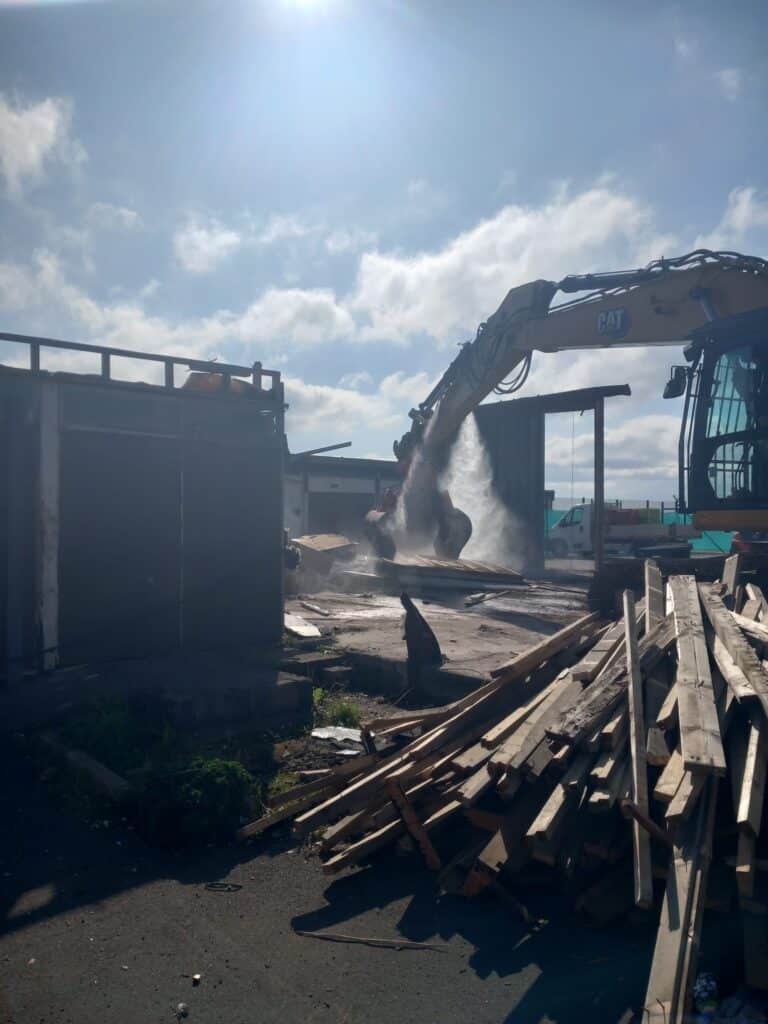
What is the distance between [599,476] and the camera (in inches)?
728

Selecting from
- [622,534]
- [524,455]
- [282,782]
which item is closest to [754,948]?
[282,782]

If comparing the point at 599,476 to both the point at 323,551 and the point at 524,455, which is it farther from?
the point at 323,551

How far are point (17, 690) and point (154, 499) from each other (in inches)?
99.7

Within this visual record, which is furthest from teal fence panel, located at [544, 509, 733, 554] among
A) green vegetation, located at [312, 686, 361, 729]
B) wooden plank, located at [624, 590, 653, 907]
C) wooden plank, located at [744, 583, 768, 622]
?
wooden plank, located at [624, 590, 653, 907]

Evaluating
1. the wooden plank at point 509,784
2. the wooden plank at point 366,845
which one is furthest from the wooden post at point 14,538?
the wooden plank at point 509,784

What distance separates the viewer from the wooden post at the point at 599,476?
17078 mm

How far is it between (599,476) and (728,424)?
9.87 metres

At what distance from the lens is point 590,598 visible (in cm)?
1106

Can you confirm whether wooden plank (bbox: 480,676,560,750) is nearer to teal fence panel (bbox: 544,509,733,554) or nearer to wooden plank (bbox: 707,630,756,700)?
wooden plank (bbox: 707,630,756,700)

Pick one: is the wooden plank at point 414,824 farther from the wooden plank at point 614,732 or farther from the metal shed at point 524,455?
the metal shed at point 524,455

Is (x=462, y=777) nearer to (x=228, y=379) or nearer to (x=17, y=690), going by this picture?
(x=17, y=690)

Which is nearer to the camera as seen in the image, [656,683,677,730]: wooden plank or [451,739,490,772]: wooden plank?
[656,683,677,730]: wooden plank

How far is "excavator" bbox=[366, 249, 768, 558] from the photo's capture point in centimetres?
859

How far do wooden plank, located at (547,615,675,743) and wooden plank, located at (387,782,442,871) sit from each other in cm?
97
